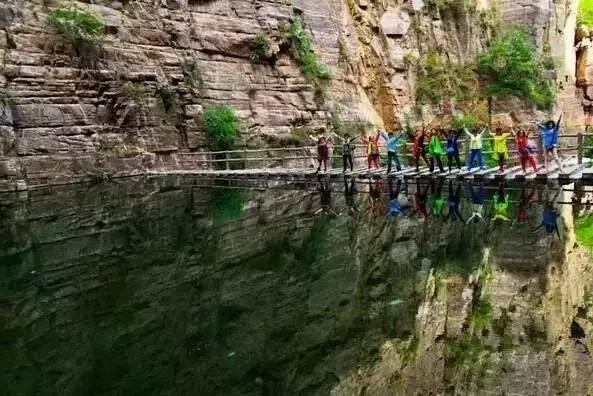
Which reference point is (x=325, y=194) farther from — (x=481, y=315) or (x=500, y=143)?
(x=481, y=315)

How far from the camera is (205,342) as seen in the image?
5.42 meters

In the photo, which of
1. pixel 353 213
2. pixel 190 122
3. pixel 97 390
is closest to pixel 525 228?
pixel 353 213

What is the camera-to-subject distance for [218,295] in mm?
6828

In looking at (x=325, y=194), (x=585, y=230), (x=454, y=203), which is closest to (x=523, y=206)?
(x=454, y=203)

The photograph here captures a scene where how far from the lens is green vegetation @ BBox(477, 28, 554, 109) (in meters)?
42.4

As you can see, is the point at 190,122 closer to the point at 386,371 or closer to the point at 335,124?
the point at 335,124

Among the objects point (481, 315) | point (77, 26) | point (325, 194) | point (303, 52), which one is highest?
point (77, 26)

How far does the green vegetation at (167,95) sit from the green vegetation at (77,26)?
2993mm

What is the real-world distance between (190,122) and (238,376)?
23204 mm

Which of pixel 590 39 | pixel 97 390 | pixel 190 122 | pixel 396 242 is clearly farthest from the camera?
pixel 590 39

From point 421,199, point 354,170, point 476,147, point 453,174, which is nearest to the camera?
point 421,199

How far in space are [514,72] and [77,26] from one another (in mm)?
29202

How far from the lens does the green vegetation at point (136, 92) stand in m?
25.1

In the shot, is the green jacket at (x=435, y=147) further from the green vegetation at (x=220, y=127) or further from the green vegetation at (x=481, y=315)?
the green vegetation at (x=481, y=315)
